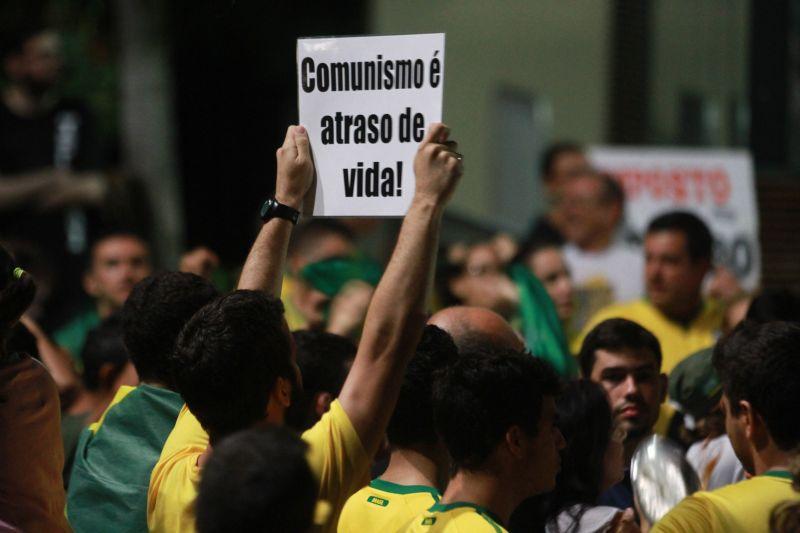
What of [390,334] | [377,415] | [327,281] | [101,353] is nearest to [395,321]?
[390,334]

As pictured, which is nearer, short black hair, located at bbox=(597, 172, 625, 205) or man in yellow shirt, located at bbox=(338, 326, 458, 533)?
man in yellow shirt, located at bbox=(338, 326, 458, 533)

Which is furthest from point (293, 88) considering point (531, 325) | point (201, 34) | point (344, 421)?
point (344, 421)

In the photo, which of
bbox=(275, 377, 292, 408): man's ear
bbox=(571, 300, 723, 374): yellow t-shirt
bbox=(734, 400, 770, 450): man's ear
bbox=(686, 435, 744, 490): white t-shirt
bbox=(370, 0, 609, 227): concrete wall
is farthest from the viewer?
bbox=(370, 0, 609, 227): concrete wall

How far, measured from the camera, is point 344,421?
10.7 feet

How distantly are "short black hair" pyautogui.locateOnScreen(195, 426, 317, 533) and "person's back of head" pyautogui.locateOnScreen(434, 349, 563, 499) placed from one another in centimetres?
88

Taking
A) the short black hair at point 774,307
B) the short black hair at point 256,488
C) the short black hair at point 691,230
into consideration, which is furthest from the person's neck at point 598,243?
the short black hair at point 256,488

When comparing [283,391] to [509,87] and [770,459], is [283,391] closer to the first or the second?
[770,459]

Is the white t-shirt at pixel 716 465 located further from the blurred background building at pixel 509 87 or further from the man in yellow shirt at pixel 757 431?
the blurred background building at pixel 509 87

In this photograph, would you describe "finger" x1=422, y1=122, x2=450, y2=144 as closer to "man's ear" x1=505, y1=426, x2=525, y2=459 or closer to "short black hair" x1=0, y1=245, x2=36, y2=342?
"man's ear" x1=505, y1=426, x2=525, y2=459

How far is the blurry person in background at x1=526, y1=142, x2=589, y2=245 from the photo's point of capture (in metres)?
9.94

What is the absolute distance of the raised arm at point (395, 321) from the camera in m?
3.28

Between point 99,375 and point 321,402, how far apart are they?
1.33m

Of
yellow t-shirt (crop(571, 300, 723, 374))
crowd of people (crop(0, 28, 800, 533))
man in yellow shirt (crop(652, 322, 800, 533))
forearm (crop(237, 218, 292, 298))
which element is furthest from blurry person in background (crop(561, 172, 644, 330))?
man in yellow shirt (crop(652, 322, 800, 533))

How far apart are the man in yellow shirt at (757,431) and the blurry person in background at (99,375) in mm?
2527
